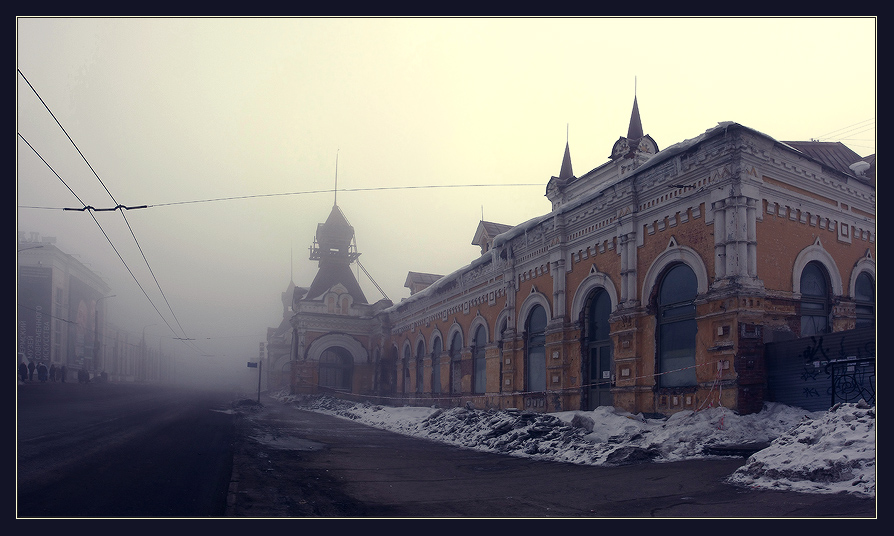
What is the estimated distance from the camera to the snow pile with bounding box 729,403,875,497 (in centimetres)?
828

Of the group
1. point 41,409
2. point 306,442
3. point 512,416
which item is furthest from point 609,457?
Answer: point 41,409

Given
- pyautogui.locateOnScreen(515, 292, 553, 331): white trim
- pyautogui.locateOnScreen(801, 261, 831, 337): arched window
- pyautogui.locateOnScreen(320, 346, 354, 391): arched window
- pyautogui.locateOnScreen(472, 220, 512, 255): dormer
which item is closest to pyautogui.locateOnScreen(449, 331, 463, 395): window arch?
pyautogui.locateOnScreen(472, 220, 512, 255): dormer

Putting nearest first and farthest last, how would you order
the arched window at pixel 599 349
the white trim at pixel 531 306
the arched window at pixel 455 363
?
the arched window at pixel 599 349 → the white trim at pixel 531 306 → the arched window at pixel 455 363

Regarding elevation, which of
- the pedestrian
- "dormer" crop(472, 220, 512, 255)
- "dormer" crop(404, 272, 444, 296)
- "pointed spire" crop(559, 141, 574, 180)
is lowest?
the pedestrian

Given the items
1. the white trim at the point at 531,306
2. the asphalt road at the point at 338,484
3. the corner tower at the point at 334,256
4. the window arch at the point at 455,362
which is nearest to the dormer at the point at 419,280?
the corner tower at the point at 334,256

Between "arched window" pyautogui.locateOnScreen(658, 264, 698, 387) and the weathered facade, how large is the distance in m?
Result: 0.04

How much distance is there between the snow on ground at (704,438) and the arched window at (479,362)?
4.65m

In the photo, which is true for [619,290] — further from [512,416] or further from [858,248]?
[858,248]

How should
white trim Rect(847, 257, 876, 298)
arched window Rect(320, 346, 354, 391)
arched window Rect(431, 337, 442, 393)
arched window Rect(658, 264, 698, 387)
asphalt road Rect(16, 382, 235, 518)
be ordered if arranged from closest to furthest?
asphalt road Rect(16, 382, 235, 518)
arched window Rect(658, 264, 698, 387)
white trim Rect(847, 257, 876, 298)
arched window Rect(431, 337, 442, 393)
arched window Rect(320, 346, 354, 391)

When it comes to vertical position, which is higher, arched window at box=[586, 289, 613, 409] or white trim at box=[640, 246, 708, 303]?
white trim at box=[640, 246, 708, 303]

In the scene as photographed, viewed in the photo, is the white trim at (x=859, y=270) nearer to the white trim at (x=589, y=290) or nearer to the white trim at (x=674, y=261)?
the white trim at (x=674, y=261)

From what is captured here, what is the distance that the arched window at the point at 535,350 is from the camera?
22.8 m

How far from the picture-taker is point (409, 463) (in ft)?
44.0

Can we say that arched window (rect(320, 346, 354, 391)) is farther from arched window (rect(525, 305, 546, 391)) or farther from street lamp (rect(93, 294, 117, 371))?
street lamp (rect(93, 294, 117, 371))
